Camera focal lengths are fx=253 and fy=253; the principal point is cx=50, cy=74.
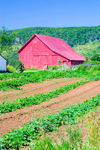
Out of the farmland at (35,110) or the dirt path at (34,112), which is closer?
the farmland at (35,110)

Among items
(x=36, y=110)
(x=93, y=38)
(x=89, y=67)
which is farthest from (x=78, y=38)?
(x=36, y=110)

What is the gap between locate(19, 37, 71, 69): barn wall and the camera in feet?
132

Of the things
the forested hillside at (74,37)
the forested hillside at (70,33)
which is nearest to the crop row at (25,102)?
the forested hillside at (74,37)

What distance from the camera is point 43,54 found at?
41125mm

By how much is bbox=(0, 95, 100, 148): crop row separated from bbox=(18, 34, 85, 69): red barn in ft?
94.0

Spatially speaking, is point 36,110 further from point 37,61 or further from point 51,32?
point 51,32

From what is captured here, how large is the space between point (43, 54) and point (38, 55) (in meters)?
1.16

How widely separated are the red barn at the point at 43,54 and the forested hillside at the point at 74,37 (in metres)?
34.9

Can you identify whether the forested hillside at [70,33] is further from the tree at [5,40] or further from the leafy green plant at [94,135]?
the leafy green plant at [94,135]

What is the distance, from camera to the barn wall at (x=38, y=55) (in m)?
40.1

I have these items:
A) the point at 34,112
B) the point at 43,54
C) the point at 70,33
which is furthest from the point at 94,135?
the point at 70,33

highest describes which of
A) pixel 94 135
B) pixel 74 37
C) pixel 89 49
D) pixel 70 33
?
pixel 70 33

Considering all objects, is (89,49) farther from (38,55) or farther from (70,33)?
(38,55)

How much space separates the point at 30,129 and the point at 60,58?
31.8 m
